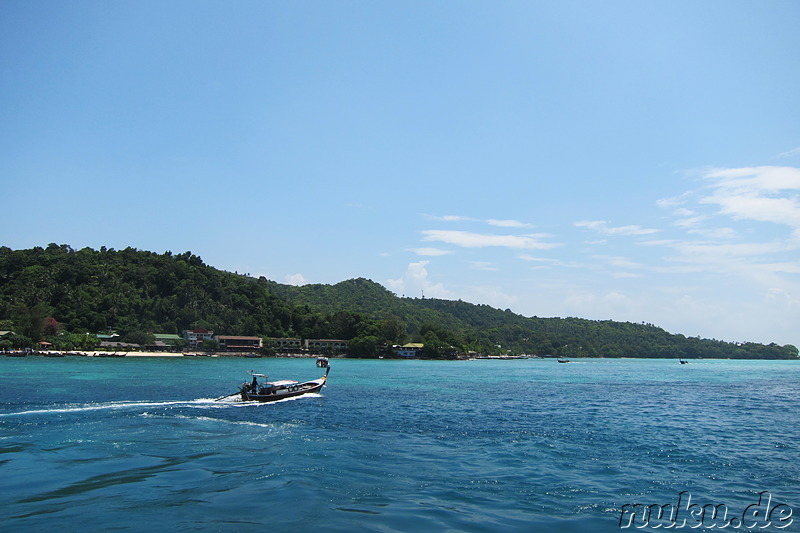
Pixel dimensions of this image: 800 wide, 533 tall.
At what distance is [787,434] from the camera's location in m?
29.8

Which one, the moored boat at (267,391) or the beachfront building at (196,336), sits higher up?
the beachfront building at (196,336)

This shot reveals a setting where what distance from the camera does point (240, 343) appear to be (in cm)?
16075

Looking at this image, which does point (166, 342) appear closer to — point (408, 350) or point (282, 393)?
point (408, 350)

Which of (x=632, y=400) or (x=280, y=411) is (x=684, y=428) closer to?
(x=632, y=400)

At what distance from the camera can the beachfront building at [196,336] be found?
156 metres

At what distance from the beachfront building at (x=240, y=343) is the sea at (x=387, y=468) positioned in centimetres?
12074

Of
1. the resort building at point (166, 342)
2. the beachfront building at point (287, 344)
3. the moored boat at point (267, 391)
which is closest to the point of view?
the moored boat at point (267, 391)

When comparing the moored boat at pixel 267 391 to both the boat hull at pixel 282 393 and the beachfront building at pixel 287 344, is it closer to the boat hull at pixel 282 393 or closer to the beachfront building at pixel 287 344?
the boat hull at pixel 282 393

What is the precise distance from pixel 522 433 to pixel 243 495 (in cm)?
1692

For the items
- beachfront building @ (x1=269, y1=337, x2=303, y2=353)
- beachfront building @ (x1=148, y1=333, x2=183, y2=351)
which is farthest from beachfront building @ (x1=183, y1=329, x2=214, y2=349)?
beachfront building @ (x1=269, y1=337, x2=303, y2=353)

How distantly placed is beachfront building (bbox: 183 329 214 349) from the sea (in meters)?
121

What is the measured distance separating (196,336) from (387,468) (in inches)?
5940

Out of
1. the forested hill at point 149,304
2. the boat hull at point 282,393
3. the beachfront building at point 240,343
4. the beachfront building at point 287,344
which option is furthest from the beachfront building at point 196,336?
the boat hull at point 282,393

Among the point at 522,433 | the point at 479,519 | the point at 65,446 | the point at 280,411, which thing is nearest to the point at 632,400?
the point at 522,433
